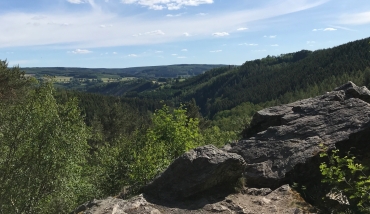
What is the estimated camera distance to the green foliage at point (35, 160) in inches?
867

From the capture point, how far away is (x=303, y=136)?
2062 centimetres

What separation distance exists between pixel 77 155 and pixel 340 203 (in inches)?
773

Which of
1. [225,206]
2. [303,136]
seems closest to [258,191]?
[225,206]

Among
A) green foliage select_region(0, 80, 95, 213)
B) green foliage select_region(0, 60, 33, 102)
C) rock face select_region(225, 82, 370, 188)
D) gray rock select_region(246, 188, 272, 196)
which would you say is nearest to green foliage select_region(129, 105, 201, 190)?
green foliage select_region(0, 80, 95, 213)

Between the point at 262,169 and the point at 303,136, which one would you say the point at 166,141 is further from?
the point at 303,136

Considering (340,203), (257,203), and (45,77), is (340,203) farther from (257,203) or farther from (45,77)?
(45,77)

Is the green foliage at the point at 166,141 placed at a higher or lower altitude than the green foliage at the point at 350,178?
lower

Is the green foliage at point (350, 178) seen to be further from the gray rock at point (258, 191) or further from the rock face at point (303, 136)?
the gray rock at point (258, 191)

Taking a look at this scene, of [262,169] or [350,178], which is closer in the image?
[350,178]

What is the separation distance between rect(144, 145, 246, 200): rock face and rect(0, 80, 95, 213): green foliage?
9808 millimetres

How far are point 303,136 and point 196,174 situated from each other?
27.8 feet

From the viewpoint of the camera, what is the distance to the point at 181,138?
3067cm

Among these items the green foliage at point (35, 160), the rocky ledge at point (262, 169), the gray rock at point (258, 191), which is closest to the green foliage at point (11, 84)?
the green foliage at point (35, 160)

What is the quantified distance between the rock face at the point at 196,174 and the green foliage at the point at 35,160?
981 cm
